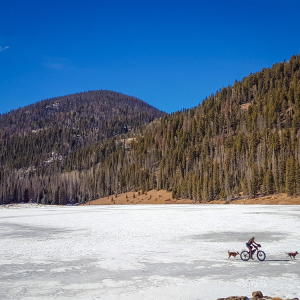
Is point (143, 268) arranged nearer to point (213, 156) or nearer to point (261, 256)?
point (261, 256)

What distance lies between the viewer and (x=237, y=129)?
144 metres

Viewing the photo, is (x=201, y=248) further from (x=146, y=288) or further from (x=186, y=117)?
(x=186, y=117)

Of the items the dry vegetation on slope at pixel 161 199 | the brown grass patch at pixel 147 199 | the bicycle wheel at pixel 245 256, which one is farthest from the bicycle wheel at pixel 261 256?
the brown grass patch at pixel 147 199

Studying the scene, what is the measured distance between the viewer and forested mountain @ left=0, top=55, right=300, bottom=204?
9894 centimetres

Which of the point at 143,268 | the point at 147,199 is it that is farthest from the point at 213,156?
the point at 143,268

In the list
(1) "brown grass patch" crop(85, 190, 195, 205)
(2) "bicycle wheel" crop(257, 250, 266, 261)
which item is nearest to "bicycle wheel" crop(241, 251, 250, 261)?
(2) "bicycle wheel" crop(257, 250, 266, 261)

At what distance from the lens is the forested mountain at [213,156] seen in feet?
325

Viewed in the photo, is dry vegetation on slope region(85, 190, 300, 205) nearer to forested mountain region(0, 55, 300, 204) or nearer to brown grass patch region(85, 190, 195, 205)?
brown grass patch region(85, 190, 195, 205)

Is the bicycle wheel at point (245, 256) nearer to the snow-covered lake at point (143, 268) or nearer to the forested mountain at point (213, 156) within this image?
the snow-covered lake at point (143, 268)

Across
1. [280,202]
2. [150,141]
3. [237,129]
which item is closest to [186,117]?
[150,141]

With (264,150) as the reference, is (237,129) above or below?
above

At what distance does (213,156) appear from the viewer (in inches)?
5374

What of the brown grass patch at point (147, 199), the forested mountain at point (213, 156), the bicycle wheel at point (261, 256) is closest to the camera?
the bicycle wheel at point (261, 256)

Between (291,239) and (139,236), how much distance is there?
1090cm
